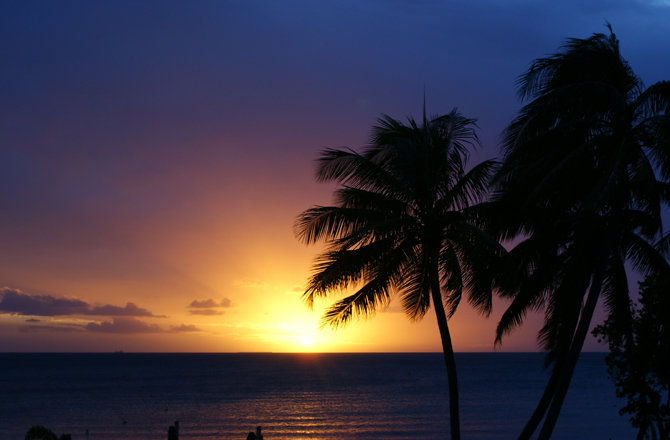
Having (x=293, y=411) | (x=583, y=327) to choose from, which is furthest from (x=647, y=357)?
(x=293, y=411)

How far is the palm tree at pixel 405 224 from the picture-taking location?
A: 1138 centimetres

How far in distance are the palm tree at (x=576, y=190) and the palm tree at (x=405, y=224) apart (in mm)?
1136

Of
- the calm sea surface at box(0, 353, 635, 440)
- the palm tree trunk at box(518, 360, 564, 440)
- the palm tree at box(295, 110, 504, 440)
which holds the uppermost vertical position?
the palm tree at box(295, 110, 504, 440)

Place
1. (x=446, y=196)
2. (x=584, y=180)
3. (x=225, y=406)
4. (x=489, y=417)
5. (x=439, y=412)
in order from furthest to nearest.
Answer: (x=225, y=406) → (x=439, y=412) → (x=489, y=417) → (x=446, y=196) → (x=584, y=180)

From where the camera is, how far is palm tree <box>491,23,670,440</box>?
10.6 metres

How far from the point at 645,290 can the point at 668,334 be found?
1.14 meters

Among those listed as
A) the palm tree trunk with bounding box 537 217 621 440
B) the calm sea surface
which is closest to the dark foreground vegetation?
the palm tree trunk with bounding box 537 217 621 440

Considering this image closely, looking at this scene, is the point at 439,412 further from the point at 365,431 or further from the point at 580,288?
the point at 580,288

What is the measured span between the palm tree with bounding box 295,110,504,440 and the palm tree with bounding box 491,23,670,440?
114 centimetres

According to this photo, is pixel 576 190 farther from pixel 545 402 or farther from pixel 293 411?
pixel 293 411

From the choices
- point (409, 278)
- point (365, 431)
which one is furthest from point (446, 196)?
point (365, 431)

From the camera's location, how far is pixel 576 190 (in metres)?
11.5

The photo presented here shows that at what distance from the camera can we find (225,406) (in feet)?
184

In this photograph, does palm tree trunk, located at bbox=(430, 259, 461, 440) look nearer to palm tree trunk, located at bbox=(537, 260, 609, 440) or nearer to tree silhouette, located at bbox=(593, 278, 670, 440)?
palm tree trunk, located at bbox=(537, 260, 609, 440)
